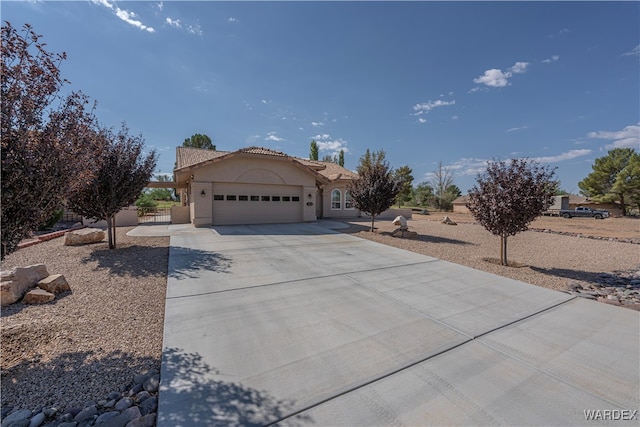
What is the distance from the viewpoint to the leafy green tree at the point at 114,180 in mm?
8398

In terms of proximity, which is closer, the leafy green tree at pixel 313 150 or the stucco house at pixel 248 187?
the stucco house at pixel 248 187

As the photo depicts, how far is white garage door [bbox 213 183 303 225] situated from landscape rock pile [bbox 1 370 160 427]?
1330 centimetres

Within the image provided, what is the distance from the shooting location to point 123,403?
257 centimetres

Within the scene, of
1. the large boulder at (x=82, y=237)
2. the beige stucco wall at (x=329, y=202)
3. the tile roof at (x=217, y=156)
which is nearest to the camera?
the large boulder at (x=82, y=237)

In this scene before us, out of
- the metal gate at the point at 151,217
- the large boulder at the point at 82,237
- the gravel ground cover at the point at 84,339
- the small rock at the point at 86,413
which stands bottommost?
the small rock at the point at 86,413

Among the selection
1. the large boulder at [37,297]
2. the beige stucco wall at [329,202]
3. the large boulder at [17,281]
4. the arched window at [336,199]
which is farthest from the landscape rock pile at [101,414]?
the arched window at [336,199]

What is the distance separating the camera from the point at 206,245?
9.66m

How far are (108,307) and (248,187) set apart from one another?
11.8 m

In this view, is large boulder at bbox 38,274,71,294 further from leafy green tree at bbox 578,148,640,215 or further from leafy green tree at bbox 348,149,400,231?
leafy green tree at bbox 578,148,640,215

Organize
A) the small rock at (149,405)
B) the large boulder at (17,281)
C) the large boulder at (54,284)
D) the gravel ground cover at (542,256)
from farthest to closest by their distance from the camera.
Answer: the gravel ground cover at (542,256) → the large boulder at (54,284) → the large boulder at (17,281) → the small rock at (149,405)

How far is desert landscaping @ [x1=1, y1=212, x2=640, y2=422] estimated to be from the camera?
2877 mm

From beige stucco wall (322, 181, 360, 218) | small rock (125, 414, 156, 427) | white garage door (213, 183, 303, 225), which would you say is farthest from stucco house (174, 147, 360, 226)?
small rock (125, 414, 156, 427)

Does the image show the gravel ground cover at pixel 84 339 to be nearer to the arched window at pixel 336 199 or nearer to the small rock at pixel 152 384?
the small rock at pixel 152 384

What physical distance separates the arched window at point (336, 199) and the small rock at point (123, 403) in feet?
62.8
